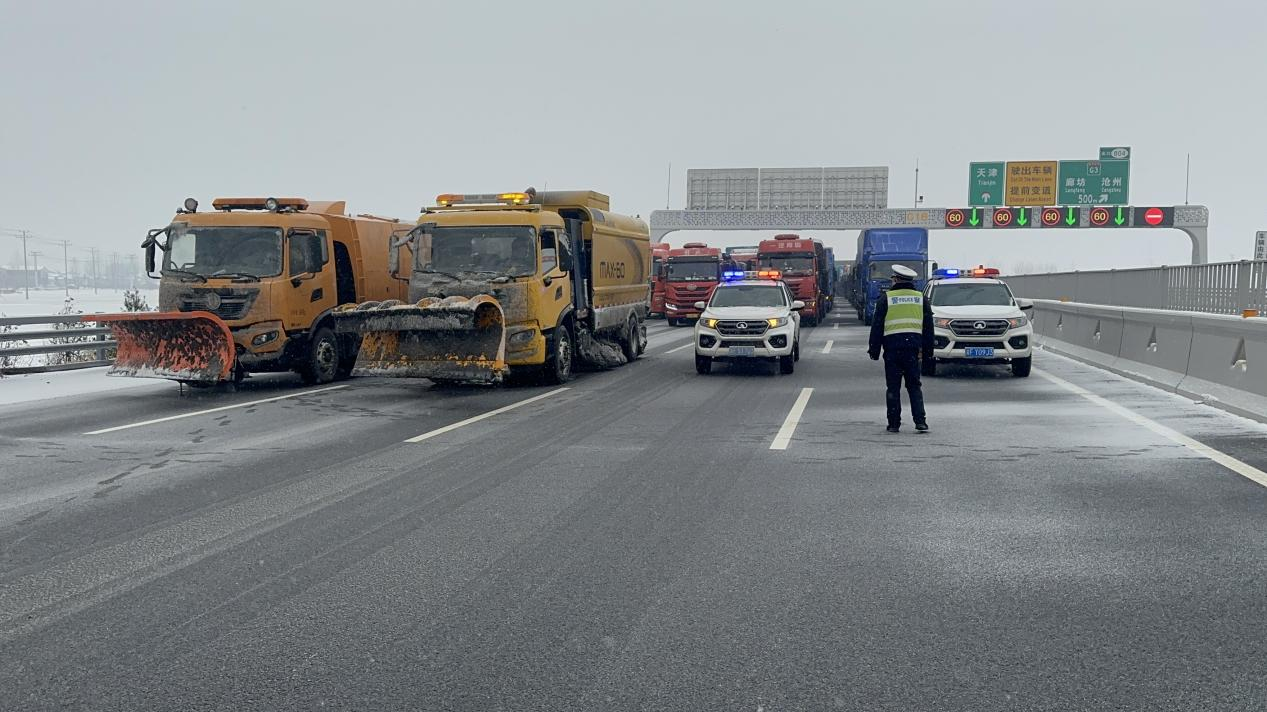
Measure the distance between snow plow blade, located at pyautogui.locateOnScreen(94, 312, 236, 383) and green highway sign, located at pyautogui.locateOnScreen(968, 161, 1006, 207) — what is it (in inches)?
2040

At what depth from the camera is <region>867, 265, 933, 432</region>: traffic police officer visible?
1120 cm

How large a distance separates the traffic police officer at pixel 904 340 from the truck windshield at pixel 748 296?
8079 millimetres

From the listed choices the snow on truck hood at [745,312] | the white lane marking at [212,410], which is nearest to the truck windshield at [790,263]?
the snow on truck hood at [745,312]

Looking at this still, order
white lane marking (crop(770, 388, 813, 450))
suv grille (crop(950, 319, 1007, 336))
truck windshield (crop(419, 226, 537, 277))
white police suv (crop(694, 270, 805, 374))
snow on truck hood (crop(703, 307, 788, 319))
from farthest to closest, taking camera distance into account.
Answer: snow on truck hood (crop(703, 307, 788, 319)) < white police suv (crop(694, 270, 805, 374)) < suv grille (crop(950, 319, 1007, 336)) < truck windshield (crop(419, 226, 537, 277)) < white lane marking (crop(770, 388, 813, 450))

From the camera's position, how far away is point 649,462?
931cm

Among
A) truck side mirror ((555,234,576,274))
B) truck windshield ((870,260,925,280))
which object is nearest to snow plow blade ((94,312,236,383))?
truck side mirror ((555,234,576,274))

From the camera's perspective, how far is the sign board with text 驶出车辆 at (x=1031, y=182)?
58938mm

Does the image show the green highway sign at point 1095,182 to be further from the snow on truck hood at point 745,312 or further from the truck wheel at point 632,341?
the snow on truck hood at point 745,312

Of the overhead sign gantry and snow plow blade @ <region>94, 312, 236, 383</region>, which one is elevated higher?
the overhead sign gantry

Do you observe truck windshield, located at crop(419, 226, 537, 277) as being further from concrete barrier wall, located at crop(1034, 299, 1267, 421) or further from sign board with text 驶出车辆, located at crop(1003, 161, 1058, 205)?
sign board with text 驶出车辆, located at crop(1003, 161, 1058, 205)

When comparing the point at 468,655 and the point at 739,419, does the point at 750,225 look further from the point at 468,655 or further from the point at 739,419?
the point at 468,655

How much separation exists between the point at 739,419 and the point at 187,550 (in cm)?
726

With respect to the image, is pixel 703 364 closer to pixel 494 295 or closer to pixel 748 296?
pixel 748 296

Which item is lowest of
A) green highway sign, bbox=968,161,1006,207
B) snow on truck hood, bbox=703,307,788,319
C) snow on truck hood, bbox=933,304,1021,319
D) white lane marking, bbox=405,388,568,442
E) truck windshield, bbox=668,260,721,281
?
white lane marking, bbox=405,388,568,442
